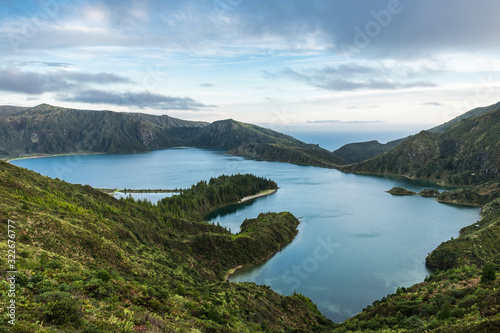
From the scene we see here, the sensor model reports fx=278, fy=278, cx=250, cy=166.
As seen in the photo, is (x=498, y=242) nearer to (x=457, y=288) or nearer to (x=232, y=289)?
(x=457, y=288)

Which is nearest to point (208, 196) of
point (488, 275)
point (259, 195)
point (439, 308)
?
point (259, 195)

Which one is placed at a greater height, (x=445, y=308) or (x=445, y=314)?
(x=445, y=308)

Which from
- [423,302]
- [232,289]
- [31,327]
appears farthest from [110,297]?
[423,302]

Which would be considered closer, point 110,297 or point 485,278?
point 110,297

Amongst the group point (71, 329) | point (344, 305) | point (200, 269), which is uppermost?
point (71, 329)

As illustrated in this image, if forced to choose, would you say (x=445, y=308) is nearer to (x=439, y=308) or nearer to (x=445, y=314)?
(x=445, y=314)

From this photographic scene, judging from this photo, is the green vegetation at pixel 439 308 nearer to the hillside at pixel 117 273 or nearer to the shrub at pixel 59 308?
the hillside at pixel 117 273

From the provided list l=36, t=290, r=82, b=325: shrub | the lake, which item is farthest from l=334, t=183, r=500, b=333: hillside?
l=36, t=290, r=82, b=325: shrub

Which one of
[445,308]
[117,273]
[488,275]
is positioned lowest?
[117,273]
